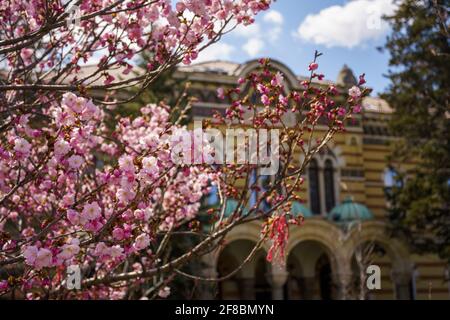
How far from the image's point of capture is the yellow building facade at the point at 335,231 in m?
18.6

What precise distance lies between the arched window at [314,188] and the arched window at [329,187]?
323mm

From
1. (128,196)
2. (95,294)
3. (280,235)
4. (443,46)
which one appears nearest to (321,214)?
(443,46)

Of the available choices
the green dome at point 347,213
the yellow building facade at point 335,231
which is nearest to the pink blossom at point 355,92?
the yellow building facade at point 335,231

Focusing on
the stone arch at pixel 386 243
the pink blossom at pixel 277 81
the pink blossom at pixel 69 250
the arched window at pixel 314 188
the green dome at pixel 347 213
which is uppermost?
the arched window at pixel 314 188

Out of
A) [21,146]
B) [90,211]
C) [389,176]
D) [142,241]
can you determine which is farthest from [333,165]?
[21,146]

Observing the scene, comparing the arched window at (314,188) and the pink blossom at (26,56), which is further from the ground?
the arched window at (314,188)

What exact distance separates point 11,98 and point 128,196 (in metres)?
2.56

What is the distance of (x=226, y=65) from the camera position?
23953 millimetres

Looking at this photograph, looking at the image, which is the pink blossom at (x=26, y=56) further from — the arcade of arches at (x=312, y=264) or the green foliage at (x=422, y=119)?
the green foliage at (x=422, y=119)

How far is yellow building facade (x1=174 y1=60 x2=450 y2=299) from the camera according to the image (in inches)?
734

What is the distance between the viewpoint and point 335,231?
61.5 ft

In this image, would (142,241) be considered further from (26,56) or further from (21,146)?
(26,56)

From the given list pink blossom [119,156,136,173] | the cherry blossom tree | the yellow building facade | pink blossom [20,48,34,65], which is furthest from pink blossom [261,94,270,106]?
the yellow building facade

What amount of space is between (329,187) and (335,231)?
2833 millimetres
